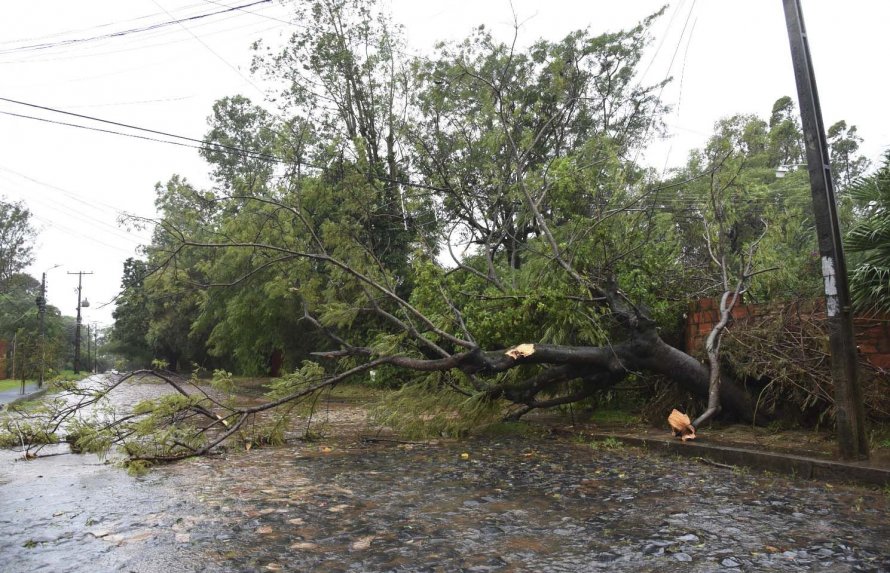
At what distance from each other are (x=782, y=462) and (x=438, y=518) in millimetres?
3548

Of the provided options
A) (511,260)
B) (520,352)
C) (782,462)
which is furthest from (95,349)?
(782,462)

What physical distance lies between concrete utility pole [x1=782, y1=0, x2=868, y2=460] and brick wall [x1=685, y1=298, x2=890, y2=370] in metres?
0.91

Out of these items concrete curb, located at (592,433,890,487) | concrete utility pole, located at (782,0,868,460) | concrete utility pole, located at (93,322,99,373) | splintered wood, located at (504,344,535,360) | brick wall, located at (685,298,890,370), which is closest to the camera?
concrete curb, located at (592,433,890,487)

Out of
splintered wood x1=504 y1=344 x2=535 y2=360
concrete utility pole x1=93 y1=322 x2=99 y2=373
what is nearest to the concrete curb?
splintered wood x1=504 y1=344 x2=535 y2=360

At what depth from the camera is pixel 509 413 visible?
Result: 10.1 metres

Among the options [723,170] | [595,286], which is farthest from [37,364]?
[723,170]

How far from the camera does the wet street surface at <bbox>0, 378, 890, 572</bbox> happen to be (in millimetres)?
3541

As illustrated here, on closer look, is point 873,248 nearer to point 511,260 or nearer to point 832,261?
point 832,261

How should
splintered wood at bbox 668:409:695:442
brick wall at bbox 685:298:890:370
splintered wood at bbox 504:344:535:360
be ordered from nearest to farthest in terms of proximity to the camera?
brick wall at bbox 685:298:890:370, splintered wood at bbox 668:409:695:442, splintered wood at bbox 504:344:535:360

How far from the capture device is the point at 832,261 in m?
5.88

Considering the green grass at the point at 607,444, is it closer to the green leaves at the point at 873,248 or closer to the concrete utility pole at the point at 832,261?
the concrete utility pole at the point at 832,261

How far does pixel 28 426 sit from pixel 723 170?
10544 mm

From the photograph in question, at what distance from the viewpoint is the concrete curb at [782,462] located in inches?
210

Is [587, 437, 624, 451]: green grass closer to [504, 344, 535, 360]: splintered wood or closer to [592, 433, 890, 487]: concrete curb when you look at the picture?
[592, 433, 890, 487]: concrete curb
